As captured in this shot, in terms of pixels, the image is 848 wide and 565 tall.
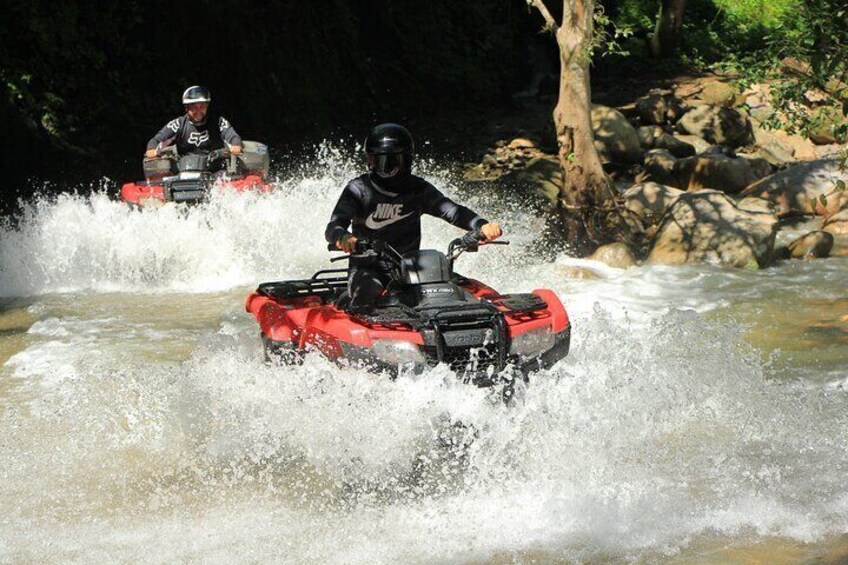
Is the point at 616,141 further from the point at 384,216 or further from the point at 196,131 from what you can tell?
the point at 384,216

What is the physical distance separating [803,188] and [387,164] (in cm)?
921

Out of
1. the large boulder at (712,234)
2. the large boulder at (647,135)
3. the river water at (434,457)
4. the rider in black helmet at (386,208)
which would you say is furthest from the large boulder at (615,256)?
the large boulder at (647,135)

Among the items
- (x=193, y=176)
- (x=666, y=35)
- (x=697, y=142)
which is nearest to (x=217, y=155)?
(x=193, y=176)

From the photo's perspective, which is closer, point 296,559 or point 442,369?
point 296,559

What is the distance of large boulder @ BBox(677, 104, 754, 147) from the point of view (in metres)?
17.1

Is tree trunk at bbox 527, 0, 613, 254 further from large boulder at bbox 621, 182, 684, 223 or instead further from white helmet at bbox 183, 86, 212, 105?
white helmet at bbox 183, 86, 212, 105

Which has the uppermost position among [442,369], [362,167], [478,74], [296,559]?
[478,74]

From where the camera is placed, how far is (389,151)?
639 centimetres

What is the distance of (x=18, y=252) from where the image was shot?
11.7 m

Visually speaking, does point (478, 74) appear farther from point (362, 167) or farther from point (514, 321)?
point (514, 321)

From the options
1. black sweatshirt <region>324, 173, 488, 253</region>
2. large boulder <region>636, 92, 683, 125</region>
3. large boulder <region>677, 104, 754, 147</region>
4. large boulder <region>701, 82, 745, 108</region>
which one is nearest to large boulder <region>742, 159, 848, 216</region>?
large boulder <region>677, 104, 754, 147</region>

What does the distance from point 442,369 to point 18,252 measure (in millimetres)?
7629

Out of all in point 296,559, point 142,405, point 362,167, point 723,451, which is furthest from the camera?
point 362,167

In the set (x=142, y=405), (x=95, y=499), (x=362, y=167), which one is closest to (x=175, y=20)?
(x=362, y=167)
